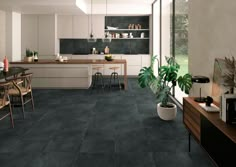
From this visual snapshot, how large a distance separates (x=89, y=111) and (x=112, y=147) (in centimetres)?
211

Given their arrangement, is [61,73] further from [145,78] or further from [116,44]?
[145,78]

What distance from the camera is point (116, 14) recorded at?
10.7m

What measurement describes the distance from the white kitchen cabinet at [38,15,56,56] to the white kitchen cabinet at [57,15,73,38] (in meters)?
0.44

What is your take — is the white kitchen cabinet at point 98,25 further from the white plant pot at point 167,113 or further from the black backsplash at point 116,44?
the white plant pot at point 167,113

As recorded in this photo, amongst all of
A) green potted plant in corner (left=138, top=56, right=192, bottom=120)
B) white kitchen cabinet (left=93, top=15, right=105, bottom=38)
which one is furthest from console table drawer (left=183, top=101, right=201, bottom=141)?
white kitchen cabinet (left=93, top=15, right=105, bottom=38)

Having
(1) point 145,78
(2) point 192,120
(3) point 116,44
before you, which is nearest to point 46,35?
(3) point 116,44

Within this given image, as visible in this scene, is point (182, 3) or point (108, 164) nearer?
point (108, 164)

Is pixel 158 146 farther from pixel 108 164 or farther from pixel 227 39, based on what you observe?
pixel 227 39

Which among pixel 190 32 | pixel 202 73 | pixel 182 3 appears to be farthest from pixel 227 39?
pixel 182 3

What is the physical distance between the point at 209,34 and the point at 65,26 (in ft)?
27.2

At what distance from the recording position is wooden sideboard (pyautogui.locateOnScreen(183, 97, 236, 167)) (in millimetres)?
2027

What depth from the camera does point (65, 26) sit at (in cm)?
1095

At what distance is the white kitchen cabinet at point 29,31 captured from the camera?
420 inches

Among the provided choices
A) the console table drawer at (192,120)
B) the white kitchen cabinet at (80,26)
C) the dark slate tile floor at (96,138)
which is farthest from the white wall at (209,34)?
the white kitchen cabinet at (80,26)
